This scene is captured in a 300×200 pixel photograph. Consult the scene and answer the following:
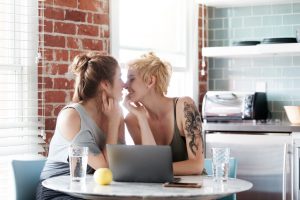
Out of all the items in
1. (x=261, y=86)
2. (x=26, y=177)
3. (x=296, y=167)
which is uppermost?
(x=261, y=86)

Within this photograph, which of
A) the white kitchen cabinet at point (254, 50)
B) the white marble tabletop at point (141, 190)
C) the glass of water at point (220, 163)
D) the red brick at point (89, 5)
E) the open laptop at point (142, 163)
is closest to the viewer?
the white marble tabletop at point (141, 190)

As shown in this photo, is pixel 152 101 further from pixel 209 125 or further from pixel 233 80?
pixel 233 80

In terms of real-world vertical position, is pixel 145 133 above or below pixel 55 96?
below

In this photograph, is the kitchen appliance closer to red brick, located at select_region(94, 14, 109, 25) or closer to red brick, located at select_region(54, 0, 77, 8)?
red brick, located at select_region(94, 14, 109, 25)

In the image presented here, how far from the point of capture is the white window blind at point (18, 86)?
3.96 m

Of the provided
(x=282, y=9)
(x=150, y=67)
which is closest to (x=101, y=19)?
(x=150, y=67)

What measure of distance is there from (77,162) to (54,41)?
147cm

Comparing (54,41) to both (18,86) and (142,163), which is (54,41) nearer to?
(18,86)

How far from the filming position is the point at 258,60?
5.70 m

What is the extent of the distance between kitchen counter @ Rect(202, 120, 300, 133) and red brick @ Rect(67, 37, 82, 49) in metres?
1.32

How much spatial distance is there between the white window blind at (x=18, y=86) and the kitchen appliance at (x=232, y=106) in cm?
174

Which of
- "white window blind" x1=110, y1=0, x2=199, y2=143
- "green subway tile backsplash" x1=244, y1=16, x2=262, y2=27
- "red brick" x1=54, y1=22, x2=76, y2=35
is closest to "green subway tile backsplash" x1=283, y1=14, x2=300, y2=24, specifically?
"green subway tile backsplash" x1=244, y1=16, x2=262, y2=27

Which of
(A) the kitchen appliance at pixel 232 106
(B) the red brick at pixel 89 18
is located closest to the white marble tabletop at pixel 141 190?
(B) the red brick at pixel 89 18

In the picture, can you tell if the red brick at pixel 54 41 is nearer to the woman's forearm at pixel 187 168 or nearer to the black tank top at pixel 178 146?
the black tank top at pixel 178 146
